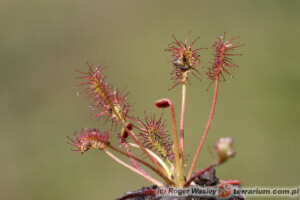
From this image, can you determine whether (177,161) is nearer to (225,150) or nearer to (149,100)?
(225,150)

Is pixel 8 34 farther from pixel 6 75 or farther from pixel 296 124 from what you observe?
pixel 296 124

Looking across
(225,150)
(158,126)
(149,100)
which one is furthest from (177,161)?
(149,100)

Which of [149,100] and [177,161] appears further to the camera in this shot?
[149,100]

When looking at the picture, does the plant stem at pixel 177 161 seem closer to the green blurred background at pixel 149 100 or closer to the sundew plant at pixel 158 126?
the sundew plant at pixel 158 126

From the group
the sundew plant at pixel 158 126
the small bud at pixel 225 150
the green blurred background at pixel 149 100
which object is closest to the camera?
the small bud at pixel 225 150

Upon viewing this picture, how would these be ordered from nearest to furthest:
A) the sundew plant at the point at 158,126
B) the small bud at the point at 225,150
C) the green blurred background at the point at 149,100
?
the small bud at the point at 225,150
the sundew plant at the point at 158,126
the green blurred background at the point at 149,100

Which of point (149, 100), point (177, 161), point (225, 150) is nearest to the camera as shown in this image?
point (225, 150)

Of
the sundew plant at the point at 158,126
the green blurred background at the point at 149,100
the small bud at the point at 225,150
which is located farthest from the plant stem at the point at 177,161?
the green blurred background at the point at 149,100

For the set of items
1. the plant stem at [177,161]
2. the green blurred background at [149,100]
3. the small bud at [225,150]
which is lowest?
the small bud at [225,150]

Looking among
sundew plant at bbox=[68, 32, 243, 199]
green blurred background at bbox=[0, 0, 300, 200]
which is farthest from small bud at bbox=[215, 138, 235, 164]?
green blurred background at bbox=[0, 0, 300, 200]

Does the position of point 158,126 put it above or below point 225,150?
above

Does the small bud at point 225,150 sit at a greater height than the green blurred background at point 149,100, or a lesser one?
lesser
